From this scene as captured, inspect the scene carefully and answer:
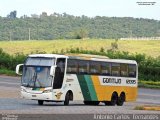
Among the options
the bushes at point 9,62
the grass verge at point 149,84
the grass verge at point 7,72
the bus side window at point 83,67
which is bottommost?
the grass verge at point 149,84

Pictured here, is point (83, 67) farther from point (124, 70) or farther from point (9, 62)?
point (9, 62)

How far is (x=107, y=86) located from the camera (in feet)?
132

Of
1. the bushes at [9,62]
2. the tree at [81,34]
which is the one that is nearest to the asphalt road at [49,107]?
the bushes at [9,62]

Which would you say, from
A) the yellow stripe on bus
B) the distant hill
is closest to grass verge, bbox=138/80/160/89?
the yellow stripe on bus

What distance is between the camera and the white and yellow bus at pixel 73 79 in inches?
1423

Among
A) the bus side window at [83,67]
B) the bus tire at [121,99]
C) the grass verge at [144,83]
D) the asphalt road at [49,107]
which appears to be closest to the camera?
the asphalt road at [49,107]

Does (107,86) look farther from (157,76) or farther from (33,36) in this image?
(33,36)

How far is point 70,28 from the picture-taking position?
18650 centimetres

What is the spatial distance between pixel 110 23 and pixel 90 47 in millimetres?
75810

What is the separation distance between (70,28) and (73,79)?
149658mm

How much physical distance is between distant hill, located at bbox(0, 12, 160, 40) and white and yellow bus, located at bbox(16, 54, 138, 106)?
122258 mm

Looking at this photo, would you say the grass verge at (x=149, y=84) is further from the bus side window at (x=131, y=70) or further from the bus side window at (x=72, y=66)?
the bus side window at (x=72, y=66)

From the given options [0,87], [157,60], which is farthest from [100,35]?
[0,87]

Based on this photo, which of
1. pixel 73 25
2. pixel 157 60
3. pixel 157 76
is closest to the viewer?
pixel 157 76
